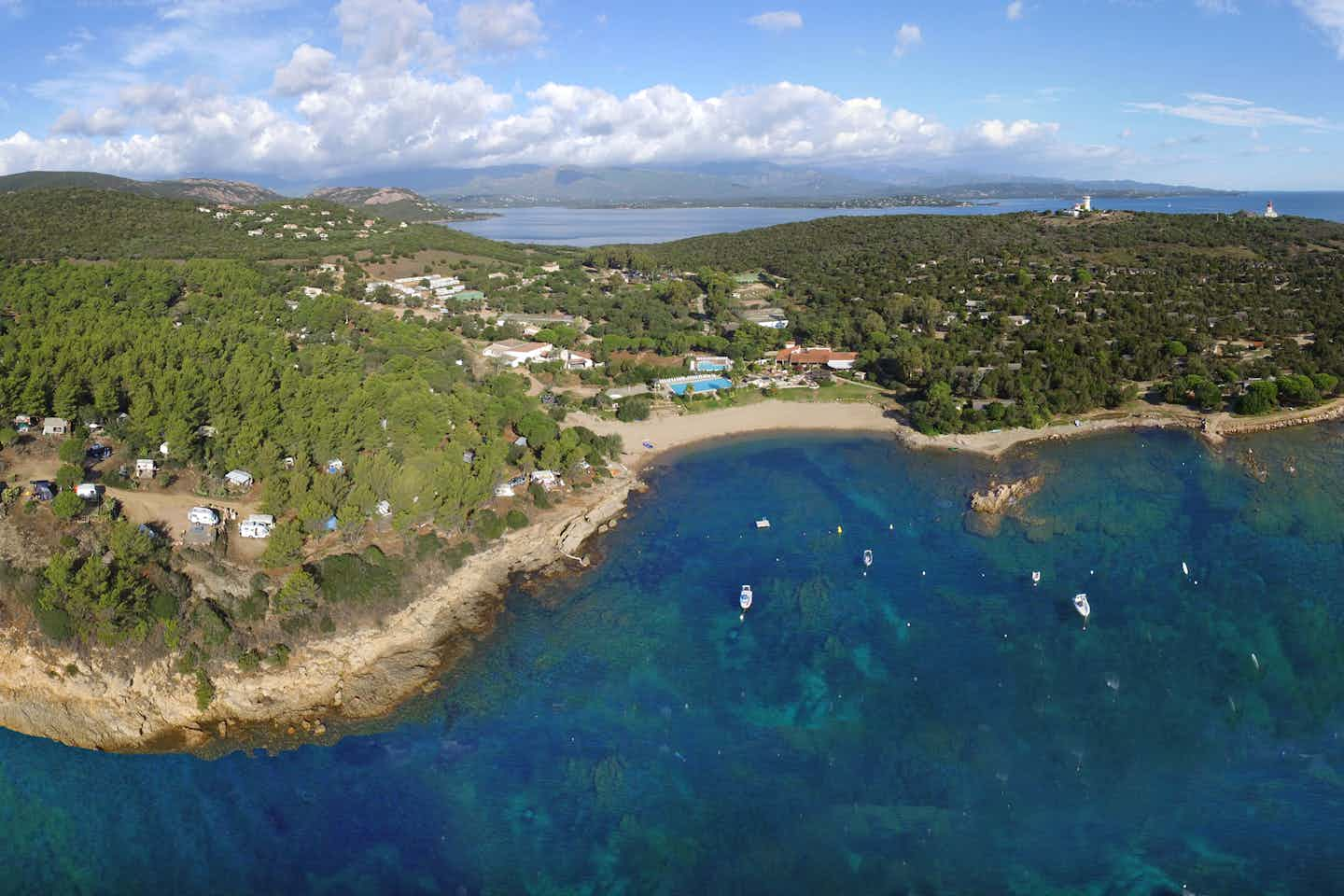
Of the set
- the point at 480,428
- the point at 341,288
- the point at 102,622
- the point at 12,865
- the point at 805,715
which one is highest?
the point at 341,288

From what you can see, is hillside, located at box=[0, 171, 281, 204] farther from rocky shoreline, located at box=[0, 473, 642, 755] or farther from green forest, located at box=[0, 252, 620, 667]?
rocky shoreline, located at box=[0, 473, 642, 755]

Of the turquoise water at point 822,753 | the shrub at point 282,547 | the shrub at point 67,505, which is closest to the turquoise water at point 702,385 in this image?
the turquoise water at point 822,753

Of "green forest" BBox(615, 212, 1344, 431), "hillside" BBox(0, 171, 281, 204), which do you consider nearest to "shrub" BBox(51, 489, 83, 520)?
"green forest" BBox(615, 212, 1344, 431)

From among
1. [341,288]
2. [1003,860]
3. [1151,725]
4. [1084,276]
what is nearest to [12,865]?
[1003,860]

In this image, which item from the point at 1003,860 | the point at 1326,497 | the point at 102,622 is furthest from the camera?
the point at 1326,497

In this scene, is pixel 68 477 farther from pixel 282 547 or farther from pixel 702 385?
pixel 702 385

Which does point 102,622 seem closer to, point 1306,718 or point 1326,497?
point 1306,718
